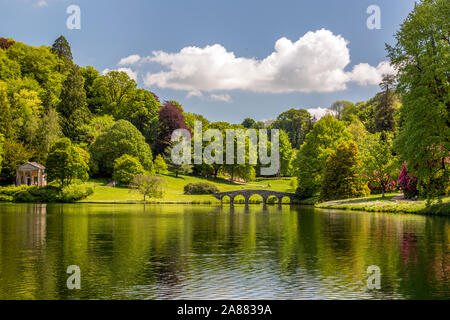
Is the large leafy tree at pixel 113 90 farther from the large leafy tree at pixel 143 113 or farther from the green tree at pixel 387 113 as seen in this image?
the green tree at pixel 387 113

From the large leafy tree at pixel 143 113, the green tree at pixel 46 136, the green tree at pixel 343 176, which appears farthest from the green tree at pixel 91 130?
the green tree at pixel 343 176

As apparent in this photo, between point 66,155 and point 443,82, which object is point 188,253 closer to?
point 443,82

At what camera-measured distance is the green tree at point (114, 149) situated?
9800 centimetres

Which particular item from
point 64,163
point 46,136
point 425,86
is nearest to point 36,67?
point 46,136

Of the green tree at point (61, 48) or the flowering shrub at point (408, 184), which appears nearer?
the flowering shrub at point (408, 184)

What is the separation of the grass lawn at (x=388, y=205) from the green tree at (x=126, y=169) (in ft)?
127

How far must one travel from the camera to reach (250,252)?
22.6 meters

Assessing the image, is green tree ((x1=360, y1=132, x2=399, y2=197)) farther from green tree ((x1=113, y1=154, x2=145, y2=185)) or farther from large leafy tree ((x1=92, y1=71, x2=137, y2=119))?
large leafy tree ((x1=92, y1=71, x2=137, y2=119))

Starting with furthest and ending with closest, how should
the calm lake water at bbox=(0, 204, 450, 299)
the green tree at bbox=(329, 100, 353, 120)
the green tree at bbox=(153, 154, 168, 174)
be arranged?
the green tree at bbox=(329, 100, 353, 120)
the green tree at bbox=(153, 154, 168, 174)
the calm lake water at bbox=(0, 204, 450, 299)

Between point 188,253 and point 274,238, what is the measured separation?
8066 millimetres

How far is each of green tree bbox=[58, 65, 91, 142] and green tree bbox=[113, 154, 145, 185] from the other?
1815 cm

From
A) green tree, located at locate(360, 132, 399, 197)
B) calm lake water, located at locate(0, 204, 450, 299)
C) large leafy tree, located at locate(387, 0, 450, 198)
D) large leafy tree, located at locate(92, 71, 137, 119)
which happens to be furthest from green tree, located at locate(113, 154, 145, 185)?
large leafy tree, located at locate(387, 0, 450, 198)

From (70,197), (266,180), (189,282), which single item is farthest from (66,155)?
(189,282)

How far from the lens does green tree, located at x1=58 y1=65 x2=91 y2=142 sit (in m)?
104
